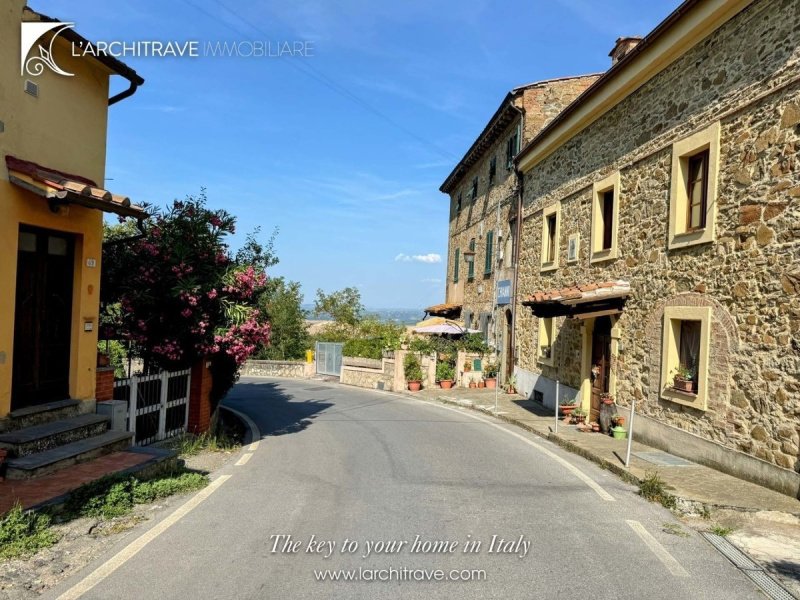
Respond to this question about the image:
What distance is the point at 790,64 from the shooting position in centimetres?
737

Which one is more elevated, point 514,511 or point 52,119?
point 52,119

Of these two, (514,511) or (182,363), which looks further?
(182,363)

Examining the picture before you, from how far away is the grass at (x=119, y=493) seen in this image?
566 cm

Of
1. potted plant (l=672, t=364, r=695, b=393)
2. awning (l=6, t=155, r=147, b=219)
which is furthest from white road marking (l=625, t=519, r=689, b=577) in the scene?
awning (l=6, t=155, r=147, b=219)

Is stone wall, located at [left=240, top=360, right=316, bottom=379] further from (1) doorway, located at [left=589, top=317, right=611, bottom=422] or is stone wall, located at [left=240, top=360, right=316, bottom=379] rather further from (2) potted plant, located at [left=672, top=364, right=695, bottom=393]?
(2) potted plant, located at [left=672, top=364, right=695, bottom=393]

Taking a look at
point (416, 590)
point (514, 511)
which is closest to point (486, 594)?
point (416, 590)

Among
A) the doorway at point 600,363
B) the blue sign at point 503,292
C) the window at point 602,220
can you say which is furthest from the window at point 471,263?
the doorway at point 600,363

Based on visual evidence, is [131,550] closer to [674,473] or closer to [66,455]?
[66,455]

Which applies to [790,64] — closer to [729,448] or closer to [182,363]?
[729,448]

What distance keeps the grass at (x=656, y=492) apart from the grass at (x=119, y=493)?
5333 mm

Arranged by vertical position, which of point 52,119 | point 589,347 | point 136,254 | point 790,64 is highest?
point 790,64

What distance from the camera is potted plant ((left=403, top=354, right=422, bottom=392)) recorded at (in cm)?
2150

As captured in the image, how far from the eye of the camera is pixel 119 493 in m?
6.06

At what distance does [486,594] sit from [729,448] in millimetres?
5465
